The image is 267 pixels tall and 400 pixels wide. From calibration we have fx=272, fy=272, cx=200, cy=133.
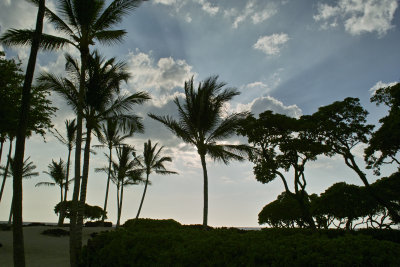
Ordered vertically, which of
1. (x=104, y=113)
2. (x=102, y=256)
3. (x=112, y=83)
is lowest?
(x=102, y=256)

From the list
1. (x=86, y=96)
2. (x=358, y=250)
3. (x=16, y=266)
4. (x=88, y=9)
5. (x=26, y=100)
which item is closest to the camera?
(x=358, y=250)

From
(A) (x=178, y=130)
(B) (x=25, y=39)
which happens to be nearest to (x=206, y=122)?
(A) (x=178, y=130)

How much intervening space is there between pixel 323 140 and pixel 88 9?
1727 cm

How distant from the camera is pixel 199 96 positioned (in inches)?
562

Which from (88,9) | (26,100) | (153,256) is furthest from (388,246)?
(88,9)

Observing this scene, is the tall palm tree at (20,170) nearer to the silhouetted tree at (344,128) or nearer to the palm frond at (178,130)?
the palm frond at (178,130)

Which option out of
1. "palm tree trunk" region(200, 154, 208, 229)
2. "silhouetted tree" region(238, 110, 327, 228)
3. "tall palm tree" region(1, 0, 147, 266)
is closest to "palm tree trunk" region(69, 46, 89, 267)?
"tall palm tree" region(1, 0, 147, 266)

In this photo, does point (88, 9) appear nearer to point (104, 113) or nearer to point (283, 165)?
point (104, 113)

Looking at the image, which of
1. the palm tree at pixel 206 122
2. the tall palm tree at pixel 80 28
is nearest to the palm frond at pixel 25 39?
the tall palm tree at pixel 80 28

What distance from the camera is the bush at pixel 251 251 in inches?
144

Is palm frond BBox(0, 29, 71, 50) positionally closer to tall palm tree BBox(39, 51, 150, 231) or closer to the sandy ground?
tall palm tree BBox(39, 51, 150, 231)

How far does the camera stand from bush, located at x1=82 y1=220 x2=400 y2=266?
3.66 metres

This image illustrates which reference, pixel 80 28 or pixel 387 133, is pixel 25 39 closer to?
pixel 80 28

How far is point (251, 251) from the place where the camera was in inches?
170
